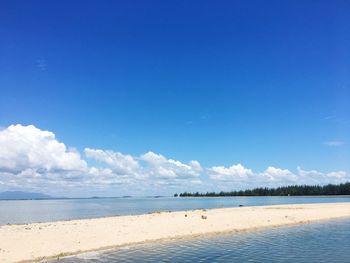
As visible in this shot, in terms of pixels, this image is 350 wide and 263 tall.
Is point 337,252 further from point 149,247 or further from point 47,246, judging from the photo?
point 47,246

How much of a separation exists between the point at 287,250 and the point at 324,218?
30.9 meters

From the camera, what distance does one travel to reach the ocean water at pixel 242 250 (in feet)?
82.6

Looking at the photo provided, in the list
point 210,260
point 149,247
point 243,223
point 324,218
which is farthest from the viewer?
point 324,218

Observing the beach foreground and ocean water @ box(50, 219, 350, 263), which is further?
the beach foreground

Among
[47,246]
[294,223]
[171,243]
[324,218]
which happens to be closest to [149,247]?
[171,243]

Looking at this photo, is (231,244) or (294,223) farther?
(294,223)

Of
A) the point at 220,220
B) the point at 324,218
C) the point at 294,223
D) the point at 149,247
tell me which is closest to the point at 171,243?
the point at 149,247

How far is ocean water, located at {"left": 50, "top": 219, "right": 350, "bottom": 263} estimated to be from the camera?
25.2 meters

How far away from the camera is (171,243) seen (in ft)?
108

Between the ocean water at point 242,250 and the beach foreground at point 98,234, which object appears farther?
the beach foreground at point 98,234

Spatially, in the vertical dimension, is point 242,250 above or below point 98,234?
below

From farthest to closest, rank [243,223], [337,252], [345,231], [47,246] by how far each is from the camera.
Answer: [243,223] → [345,231] → [47,246] → [337,252]

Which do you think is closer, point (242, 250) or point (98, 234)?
point (242, 250)

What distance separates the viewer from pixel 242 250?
2852cm
